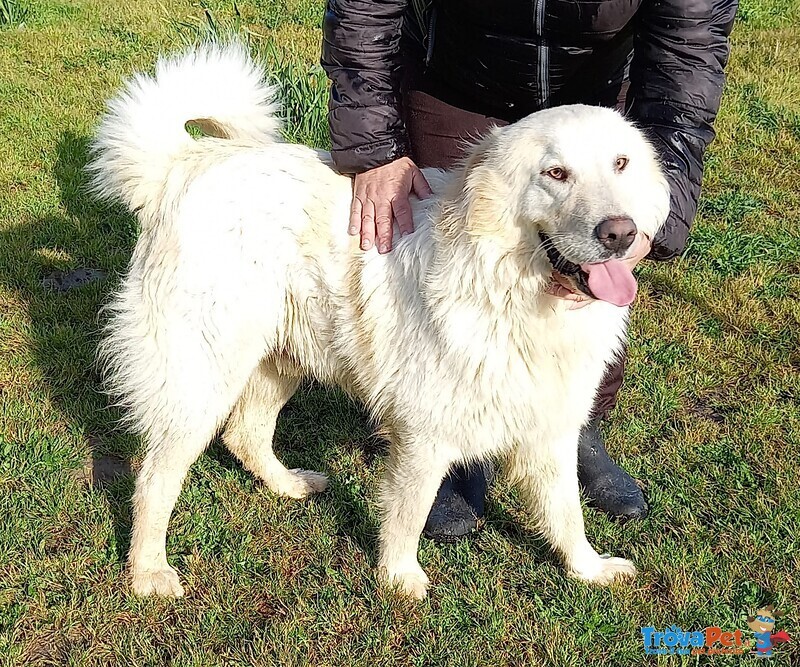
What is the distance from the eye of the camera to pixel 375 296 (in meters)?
2.37

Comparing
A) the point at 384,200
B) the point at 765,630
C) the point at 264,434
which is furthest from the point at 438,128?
the point at 765,630

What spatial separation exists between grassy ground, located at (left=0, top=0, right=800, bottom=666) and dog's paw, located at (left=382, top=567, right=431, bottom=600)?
40 millimetres

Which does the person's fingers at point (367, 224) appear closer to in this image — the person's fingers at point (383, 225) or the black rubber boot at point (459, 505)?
the person's fingers at point (383, 225)

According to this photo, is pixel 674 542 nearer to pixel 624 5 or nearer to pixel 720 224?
pixel 624 5

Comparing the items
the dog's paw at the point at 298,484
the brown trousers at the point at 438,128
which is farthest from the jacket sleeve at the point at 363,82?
the dog's paw at the point at 298,484

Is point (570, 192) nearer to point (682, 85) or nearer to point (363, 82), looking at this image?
point (682, 85)

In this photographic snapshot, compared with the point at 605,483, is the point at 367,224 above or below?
above

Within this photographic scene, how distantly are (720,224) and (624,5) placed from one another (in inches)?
111

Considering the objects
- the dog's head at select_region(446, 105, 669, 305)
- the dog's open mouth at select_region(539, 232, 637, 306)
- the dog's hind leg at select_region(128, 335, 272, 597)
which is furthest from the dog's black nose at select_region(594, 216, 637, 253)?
the dog's hind leg at select_region(128, 335, 272, 597)

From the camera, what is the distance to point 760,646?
98.7 inches

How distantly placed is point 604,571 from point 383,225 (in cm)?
143

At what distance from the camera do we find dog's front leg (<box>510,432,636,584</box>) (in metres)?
2.53

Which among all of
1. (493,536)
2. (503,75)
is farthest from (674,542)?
(503,75)
